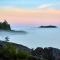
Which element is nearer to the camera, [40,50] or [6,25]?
[40,50]

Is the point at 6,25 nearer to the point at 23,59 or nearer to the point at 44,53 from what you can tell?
the point at 44,53

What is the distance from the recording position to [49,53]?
15.9 metres

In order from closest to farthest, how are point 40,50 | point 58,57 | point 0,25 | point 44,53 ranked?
point 58,57 → point 44,53 → point 40,50 → point 0,25

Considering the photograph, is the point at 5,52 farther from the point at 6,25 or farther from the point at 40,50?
the point at 6,25

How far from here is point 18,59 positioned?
1066 centimetres

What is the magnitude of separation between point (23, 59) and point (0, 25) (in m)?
59.7

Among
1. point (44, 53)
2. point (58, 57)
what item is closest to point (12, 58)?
point (58, 57)

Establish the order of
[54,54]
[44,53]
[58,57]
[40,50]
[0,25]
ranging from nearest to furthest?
[58,57] < [54,54] < [44,53] < [40,50] < [0,25]

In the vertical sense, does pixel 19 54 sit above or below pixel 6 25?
below

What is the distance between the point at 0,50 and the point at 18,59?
83 centimetres

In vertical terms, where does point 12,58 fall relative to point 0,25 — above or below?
below

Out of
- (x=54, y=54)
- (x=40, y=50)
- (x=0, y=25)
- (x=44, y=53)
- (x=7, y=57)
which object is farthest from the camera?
(x=0, y=25)

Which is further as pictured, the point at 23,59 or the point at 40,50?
the point at 40,50

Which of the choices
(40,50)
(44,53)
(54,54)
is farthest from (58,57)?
(40,50)
